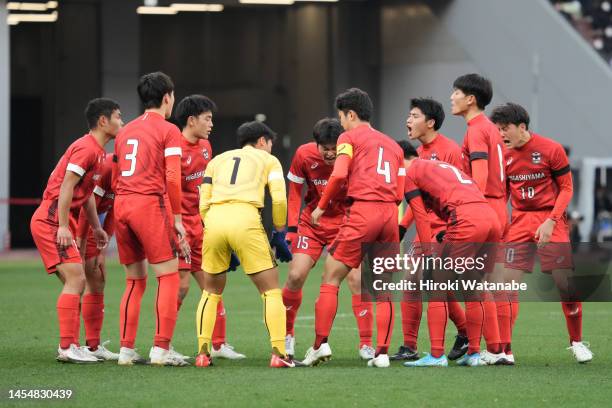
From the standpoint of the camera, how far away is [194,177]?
11.5m

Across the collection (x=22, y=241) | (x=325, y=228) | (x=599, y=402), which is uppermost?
(x=325, y=228)

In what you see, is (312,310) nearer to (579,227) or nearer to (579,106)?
(579,227)

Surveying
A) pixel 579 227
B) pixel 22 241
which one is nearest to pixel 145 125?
pixel 579 227

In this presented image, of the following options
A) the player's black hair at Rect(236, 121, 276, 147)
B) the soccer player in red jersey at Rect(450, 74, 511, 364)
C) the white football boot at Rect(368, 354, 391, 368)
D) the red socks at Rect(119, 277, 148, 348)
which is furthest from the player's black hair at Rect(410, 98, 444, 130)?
the red socks at Rect(119, 277, 148, 348)

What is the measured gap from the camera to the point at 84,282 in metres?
10.3

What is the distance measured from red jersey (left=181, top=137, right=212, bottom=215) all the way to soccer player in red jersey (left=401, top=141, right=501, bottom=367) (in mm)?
2224

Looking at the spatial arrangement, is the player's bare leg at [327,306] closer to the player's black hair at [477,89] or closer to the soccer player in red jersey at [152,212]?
the soccer player in red jersey at [152,212]

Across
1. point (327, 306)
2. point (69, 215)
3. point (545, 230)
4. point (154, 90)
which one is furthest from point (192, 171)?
point (545, 230)

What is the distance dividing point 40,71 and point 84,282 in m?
25.8

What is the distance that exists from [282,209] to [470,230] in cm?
147

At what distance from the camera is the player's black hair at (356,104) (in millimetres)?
10102

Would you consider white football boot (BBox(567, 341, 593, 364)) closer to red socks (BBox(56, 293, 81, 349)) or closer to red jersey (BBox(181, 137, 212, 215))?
red jersey (BBox(181, 137, 212, 215))

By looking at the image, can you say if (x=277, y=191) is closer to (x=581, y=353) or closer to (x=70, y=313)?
(x=70, y=313)

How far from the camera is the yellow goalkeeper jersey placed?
384 inches
